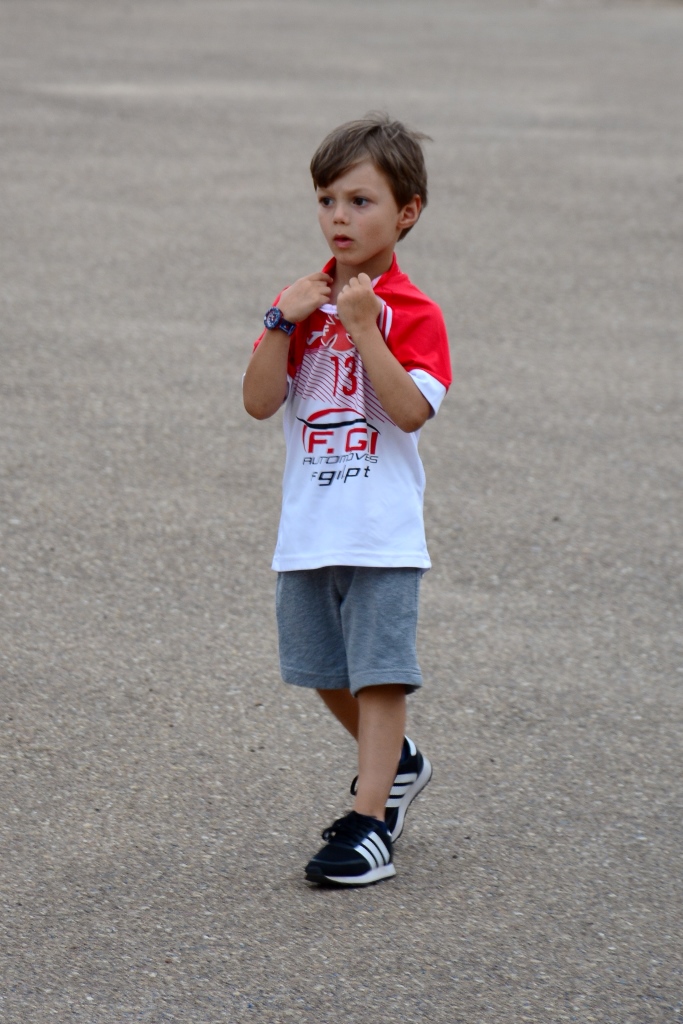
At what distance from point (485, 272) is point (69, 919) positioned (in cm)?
614

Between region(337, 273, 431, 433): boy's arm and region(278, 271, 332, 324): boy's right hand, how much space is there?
6 cm

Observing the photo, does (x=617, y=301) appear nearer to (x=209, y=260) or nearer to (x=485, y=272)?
(x=485, y=272)

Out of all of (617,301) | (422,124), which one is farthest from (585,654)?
(422,124)

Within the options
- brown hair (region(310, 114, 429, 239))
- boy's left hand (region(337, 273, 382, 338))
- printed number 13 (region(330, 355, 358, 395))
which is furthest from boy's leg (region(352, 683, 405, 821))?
brown hair (region(310, 114, 429, 239))

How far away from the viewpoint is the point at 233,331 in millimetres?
7117

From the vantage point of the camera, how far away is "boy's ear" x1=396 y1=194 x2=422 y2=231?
9.77ft

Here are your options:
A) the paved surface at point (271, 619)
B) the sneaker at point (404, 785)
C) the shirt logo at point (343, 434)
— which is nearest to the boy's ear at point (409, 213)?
the shirt logo at point (343, 434)

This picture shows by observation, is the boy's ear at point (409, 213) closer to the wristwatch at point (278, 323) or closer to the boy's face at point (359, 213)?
the boy's face at point (359, 213)

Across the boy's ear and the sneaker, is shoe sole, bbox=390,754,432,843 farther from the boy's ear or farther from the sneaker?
the boy's ear

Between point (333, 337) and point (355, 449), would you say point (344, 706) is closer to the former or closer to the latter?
point (355, 449)

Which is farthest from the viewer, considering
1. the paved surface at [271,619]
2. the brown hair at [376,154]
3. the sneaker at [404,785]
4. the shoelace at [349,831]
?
the sneaker at [404,785]

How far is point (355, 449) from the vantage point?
297cm

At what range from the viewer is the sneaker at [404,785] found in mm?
3152

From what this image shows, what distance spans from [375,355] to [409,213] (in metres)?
0.36
